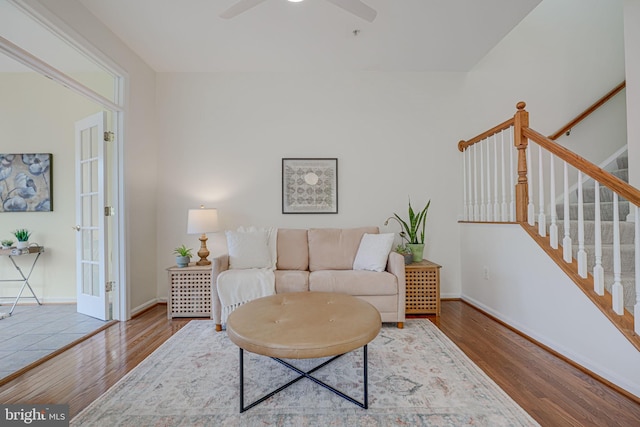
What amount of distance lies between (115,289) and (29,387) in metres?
1.20

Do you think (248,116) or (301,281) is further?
(248,116)

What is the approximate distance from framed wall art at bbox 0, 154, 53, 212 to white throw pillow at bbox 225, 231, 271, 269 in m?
2.42

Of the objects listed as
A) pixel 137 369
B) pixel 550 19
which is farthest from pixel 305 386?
pixel 550 19

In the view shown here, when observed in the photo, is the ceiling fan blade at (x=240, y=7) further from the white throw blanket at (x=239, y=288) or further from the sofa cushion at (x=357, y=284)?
the sofa cushion at (x=357, y=284)

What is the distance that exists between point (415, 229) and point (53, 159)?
14.3 feet

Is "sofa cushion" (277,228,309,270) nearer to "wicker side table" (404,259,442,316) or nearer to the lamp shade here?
the lamp shade

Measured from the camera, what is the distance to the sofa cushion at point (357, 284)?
2.54 m

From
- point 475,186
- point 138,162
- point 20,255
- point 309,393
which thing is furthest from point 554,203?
point 20,255

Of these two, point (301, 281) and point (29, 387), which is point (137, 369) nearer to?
point (29, 387)

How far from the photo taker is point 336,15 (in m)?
2.45

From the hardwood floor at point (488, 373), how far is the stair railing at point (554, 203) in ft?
1.31

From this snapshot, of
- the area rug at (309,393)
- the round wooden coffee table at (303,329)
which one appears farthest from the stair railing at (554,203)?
the round wooden coffee table at (303,329)

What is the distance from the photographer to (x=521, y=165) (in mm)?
2500

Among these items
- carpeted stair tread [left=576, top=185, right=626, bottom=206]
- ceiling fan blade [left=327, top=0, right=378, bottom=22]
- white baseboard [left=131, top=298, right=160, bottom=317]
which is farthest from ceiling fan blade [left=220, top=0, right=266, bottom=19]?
carpeted stair tread [left=576, top=185, right=626, bottom=206]
